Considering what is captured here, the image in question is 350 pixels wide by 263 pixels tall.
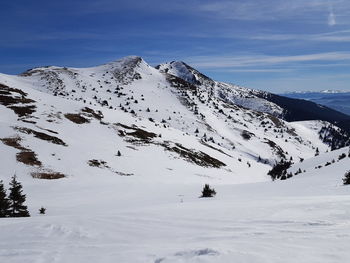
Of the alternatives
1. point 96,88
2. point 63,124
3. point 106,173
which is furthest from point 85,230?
point 96,88

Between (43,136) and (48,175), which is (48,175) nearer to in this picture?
(48,175)

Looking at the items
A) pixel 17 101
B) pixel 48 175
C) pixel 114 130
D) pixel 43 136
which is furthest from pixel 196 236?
pixel 17 101

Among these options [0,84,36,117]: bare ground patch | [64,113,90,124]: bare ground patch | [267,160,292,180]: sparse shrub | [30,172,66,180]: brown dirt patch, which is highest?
[0,84,36,117]: bare ground patch

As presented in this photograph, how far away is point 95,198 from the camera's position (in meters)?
28.0

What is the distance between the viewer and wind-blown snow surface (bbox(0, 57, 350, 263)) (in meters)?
6.89

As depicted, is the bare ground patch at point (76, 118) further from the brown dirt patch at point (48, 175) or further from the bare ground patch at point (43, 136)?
the brown dirt patch at point (48, 175)

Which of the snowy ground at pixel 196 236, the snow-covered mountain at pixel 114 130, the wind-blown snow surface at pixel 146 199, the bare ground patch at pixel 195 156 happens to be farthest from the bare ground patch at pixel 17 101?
the snowy ground at pixel 196 236

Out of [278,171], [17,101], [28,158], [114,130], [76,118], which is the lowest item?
[278,171]

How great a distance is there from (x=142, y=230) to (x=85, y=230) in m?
1.70

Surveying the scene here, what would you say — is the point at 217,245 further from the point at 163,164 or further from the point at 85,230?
the point at 163,164

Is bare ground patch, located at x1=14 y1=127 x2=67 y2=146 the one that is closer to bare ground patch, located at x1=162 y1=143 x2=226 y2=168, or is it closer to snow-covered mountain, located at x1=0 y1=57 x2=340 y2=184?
snow-covered mountain, located at x1=0 y1=57 x2=340 y2=184

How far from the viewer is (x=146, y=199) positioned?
Result: 25641mm

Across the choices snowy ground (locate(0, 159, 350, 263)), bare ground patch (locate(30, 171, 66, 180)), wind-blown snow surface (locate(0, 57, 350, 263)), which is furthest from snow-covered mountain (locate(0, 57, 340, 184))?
snowy ground (locate(0, 159, 350, 263))

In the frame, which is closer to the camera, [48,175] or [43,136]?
[48,175]
